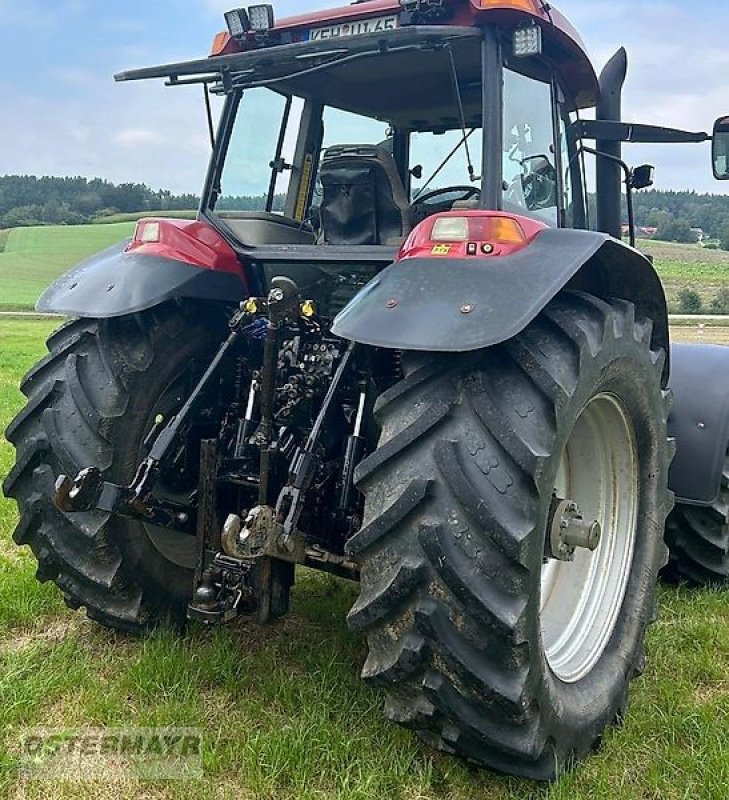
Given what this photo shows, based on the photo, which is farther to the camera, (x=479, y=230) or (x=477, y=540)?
(x=479, y=230)

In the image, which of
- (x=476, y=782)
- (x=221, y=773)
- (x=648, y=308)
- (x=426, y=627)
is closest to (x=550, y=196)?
(x=648, y=308)

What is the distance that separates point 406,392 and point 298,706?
1.24 m

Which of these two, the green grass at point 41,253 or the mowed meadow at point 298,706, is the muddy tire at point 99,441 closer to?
the mowed meadow at point 298,706

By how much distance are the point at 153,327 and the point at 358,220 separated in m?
0.89

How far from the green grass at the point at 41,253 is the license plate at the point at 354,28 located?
28571mm

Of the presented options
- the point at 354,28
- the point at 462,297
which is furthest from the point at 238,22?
the point at 462,297

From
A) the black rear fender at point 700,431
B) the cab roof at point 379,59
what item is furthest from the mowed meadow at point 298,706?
the cab roof at point 379,59

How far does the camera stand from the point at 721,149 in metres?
3.65

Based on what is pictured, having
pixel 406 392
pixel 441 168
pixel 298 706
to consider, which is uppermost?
pixel 441 168

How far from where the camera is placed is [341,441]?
120 inches

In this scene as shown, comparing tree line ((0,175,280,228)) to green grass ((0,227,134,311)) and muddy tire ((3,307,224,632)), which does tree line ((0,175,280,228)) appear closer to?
green grass ((0,227,134,311))

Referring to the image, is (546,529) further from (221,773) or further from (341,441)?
(221,773)

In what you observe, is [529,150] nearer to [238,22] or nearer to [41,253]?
[238,22]

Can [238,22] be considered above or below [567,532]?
above
